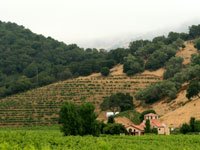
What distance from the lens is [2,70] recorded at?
12250 cm

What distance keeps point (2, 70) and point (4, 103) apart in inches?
1679

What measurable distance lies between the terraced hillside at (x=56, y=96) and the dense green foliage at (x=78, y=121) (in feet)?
84.0

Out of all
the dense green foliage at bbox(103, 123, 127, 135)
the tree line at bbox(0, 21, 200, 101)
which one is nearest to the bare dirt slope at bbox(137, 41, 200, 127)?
the tree line at bbox(0, 21, 200, 101)

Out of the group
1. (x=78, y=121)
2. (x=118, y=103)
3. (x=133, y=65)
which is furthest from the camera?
(x=133, y=65)

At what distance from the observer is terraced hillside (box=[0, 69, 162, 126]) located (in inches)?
2896

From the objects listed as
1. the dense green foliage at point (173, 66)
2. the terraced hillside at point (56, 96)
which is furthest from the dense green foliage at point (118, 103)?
the dense green foliage at point (173, 66)

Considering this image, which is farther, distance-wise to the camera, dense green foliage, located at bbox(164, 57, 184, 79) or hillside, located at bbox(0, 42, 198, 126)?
dense green foliage, located at bbox(164, 57, 184, 79)

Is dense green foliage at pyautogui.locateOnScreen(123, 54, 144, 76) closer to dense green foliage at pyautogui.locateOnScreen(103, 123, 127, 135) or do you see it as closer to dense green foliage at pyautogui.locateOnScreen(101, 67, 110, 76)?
dense green foliage at pyautogui.locateOnScreen(101, 67, 110, 76)

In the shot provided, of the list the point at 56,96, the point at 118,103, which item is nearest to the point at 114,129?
the point at 118,103

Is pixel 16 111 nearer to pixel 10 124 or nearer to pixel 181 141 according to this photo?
pixel 10 124

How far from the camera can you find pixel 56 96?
85188 millimetres

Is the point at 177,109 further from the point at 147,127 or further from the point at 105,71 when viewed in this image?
the point at 105,71

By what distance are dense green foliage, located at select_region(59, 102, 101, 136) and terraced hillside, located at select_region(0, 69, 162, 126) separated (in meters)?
25.6

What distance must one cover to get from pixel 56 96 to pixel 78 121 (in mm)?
39515
